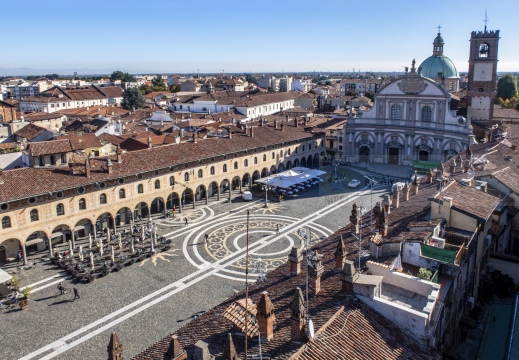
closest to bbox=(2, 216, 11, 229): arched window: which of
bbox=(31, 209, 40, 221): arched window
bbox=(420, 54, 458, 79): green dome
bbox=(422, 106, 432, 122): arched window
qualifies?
bbox=(31, 209, 40, 221): arched window

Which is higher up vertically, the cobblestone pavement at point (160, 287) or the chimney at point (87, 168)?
the chimney at point (87, 168)

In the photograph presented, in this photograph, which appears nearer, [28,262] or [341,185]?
[28,262]

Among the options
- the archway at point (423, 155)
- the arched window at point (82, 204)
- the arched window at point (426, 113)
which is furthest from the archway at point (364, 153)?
the arched window at point (82, 204)

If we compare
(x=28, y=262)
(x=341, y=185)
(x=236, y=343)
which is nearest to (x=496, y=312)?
(x=236, y=343)

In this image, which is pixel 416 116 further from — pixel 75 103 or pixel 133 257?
pixel 75 103

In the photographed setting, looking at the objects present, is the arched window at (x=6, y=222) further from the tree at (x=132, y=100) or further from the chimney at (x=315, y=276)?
the tree at (x=132, y=100)

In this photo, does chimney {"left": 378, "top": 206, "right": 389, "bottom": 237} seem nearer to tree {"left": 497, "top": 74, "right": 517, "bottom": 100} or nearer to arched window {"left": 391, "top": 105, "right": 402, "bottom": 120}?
arched window {"left": 391, "top": 105, "right": 402, "bottom": 120}
